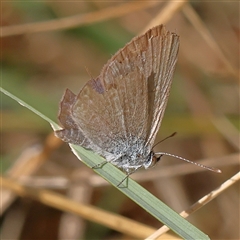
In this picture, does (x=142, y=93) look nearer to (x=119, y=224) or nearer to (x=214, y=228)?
(x=119, y=224)

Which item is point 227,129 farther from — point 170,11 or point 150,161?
point 150,161

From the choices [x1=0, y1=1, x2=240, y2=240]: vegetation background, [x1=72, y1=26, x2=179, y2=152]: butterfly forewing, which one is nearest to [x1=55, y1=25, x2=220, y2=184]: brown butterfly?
[x1=72, y1=26, x2=179, y2=152]: butterfly forewing

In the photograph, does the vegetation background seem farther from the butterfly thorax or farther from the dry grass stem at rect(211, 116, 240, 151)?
the butterfly thorax

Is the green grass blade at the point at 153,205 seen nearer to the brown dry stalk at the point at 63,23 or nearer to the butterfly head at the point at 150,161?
the butterfly head at the point at 150,161

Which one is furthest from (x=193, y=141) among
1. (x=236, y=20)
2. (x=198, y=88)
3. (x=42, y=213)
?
(x=42, y=213)

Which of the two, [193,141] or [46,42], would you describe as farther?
[46,42]

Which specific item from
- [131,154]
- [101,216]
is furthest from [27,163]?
[131,154]

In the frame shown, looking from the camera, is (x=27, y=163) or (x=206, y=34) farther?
(x=206, y=34)
